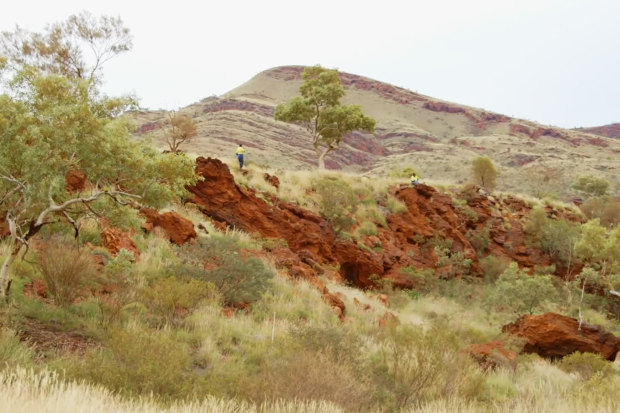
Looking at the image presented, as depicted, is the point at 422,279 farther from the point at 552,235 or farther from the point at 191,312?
the point at 191,312

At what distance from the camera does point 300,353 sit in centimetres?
623

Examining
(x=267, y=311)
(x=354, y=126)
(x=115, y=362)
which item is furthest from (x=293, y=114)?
(x=115, y=362)

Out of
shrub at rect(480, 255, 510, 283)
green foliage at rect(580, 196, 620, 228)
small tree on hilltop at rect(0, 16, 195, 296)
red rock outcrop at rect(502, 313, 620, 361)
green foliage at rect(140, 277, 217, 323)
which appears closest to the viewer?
small tree on hilltop at rect(0, 16, 195, 296)

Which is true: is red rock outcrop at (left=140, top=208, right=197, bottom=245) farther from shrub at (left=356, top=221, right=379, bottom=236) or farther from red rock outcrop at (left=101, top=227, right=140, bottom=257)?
shrub at (left=356, top=221, right=379, bottom=236)

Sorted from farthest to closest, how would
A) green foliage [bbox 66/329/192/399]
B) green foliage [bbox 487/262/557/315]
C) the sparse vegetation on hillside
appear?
green foliage [bbox 487/262/557/315] → the sparse vegetation on hillside → green foliage [bbox 66/329/192/399]

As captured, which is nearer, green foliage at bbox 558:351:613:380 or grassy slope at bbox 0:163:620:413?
grassy slope at bbox 0:163:620:413

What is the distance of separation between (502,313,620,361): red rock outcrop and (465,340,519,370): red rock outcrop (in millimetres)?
2124

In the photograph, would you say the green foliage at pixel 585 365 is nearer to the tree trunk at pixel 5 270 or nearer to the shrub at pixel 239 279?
the shrub at pixel 239 279

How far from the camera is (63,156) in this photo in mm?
7344

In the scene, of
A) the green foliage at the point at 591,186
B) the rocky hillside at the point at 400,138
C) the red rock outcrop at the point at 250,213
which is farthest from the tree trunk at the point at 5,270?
the green foliage at the point at 591,186

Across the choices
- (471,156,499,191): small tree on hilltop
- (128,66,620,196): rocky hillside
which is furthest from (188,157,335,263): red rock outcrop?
(471,156,499,191): small tree on hilltop

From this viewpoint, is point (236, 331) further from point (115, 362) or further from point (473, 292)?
point (473, 292)

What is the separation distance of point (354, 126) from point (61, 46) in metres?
19.2

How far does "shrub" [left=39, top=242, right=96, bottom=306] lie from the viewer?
791 centimetres
